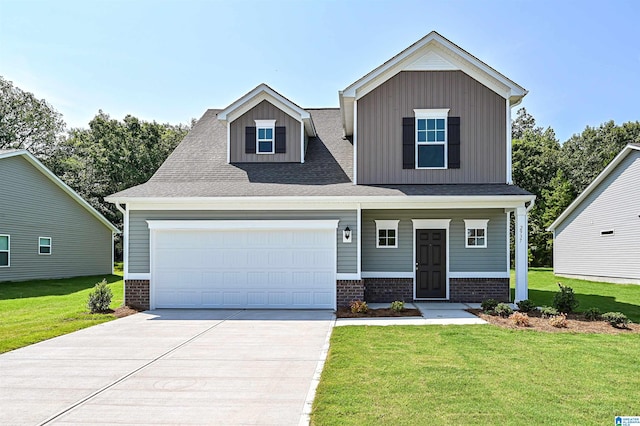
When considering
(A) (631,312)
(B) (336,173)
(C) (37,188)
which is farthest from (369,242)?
(C) (37,188)

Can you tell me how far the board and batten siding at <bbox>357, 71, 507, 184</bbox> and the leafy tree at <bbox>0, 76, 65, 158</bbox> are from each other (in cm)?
3445

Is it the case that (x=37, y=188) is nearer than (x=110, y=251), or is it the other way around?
(x=37, y=188)

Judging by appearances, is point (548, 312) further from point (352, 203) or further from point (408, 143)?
point (408, 143)

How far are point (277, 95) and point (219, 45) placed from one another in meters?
2.10

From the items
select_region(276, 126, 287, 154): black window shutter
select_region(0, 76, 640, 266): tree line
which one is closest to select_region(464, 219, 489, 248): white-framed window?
select_region(276, 126, 287, 154): black window shutter

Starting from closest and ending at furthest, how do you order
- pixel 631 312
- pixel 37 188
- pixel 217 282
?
pixel 631 312 < pixel 217 282 < pixel 37 188

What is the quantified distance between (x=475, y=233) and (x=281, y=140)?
20.5 feet

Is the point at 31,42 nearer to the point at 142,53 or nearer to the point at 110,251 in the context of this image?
the point at 142,53

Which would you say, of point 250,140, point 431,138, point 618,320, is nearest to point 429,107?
point 431,138

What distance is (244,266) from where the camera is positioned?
1224 centimetres

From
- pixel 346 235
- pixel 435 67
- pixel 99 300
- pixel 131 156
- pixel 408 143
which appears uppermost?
pixel 131 156

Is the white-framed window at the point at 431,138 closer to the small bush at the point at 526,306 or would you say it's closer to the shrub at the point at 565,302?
the small bush at the point at 526,306

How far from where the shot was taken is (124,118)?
3759 cm

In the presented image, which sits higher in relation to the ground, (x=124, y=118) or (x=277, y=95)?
(x=124, y=118)
